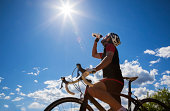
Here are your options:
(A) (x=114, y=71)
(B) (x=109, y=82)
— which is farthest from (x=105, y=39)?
(B) (x=109, y=82)

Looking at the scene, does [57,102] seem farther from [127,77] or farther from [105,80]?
[127,77]

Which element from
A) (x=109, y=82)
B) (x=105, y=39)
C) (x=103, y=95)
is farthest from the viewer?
(x=105, y=39)

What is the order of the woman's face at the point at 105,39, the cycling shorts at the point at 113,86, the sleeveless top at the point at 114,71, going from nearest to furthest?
the cycling shorts at the point at 113,86 < the sleeveless top at the point at 114,71 < the woman's face at the point at 105,39

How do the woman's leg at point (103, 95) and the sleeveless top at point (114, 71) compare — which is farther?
the sleeveless top at point (114, 71)

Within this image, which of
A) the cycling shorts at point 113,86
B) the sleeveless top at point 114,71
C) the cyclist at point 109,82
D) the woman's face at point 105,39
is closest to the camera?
the cyclist at point 109,82

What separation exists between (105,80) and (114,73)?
0.31 metres

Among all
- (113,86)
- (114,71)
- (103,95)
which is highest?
(114,71)

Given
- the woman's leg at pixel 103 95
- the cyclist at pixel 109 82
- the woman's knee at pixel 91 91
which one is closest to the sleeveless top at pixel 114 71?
the cyclist at pixel 109 82

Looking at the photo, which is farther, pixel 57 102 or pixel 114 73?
pixel 114 73

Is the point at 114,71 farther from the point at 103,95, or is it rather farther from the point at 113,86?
the point at 103,95

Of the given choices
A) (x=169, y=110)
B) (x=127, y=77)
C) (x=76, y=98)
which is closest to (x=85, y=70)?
(x=76, y=98)

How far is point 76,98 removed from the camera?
3.34 meters

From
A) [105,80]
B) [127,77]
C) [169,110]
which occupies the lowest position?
[169,110]

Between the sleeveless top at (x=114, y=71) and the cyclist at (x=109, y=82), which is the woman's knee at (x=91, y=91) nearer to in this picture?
the cyclist at (x=109, y=82)
